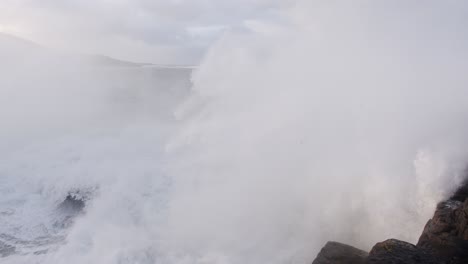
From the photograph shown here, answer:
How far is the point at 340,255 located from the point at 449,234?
6.17ft

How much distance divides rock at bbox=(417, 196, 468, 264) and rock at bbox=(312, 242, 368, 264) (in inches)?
42.4

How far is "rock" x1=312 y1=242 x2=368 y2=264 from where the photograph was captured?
7.17 meters

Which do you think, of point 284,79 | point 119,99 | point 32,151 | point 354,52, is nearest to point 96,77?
point 119,99

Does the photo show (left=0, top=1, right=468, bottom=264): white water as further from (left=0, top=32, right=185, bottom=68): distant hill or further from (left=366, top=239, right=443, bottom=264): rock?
(left=0, top=32, right=185, bottom=68): distant hill

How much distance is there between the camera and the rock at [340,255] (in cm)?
717

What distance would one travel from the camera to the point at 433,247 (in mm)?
6754

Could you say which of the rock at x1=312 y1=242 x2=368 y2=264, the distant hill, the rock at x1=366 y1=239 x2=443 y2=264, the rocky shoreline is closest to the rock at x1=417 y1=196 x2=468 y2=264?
the rocky shoreline

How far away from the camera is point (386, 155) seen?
388 inches

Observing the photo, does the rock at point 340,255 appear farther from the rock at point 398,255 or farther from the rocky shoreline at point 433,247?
the rock at point 398,255

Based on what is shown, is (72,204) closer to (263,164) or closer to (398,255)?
(263,164)

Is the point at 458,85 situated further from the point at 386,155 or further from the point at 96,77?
the point at 96,77

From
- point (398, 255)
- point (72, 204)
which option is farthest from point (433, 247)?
point (72, 204)

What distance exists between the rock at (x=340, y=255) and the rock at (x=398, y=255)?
1.50 ft

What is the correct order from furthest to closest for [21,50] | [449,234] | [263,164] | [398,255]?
[21,50] → [263,164] → [449,234] → [398,255]
